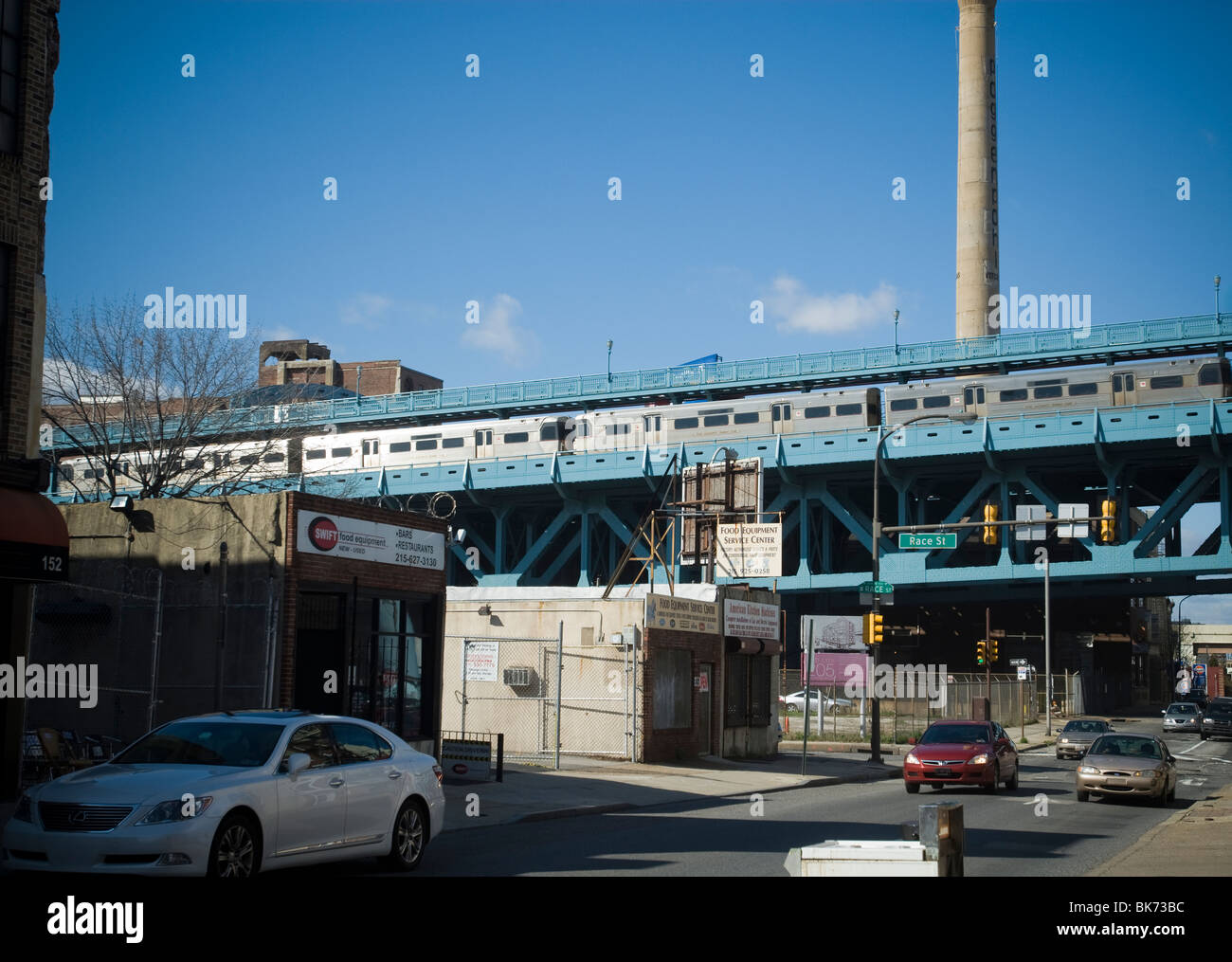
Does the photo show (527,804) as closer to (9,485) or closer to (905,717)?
(9,485)

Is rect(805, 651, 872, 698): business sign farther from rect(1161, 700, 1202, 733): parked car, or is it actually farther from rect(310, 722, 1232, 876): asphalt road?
rect(310, 722, 1232, 876): asphalt road

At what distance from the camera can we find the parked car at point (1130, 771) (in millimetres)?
22672

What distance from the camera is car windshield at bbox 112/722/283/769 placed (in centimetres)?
1119

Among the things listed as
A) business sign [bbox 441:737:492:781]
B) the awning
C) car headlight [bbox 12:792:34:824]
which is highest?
the awning

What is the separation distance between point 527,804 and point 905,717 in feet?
133

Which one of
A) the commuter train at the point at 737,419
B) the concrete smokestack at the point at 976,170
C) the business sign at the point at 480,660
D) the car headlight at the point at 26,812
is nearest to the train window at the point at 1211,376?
the commuter train at the point at 737,419

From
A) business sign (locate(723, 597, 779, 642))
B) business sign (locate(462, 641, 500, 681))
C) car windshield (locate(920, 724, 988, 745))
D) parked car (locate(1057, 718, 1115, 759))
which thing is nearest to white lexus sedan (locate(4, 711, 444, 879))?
car windshield (locate(920, 724, 988, 745))

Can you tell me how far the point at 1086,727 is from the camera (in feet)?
133

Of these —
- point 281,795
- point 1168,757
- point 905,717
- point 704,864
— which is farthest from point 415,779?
point 905,717

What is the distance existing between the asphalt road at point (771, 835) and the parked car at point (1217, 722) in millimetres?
28866

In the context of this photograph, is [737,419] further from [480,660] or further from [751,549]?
[480,660]

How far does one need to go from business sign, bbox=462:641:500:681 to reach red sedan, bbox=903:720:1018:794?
9.79 metres

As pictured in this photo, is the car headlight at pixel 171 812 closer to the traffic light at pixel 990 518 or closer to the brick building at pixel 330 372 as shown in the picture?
the traffic light at pixel 990 518

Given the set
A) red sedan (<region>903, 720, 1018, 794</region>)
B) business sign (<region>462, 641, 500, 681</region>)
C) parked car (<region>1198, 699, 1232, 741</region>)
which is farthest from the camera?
parked car (<region>1198, 699, 1232, 741</region>)
